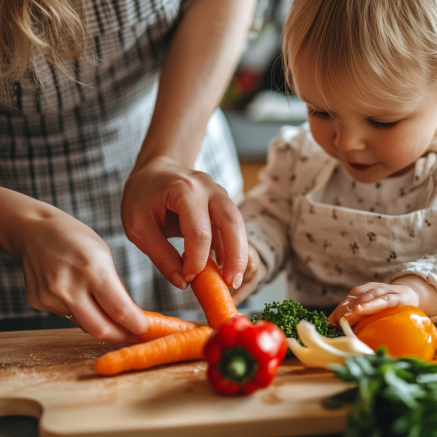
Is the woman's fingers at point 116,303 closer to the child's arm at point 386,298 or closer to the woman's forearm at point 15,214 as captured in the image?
the woman's forearm at point 15,214

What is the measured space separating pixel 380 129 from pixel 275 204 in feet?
1.57

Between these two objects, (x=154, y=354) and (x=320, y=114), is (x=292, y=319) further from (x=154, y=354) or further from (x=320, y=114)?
(x=320, y=114)

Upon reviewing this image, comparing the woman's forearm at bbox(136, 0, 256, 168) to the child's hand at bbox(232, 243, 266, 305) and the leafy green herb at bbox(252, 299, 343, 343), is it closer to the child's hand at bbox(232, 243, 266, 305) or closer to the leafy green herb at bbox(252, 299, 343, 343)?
the child's hand at bbox(232, 243, 266, 305)

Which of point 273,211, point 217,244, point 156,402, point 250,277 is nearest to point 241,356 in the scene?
point 156,402

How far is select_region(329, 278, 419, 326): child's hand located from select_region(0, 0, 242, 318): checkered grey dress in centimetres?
65

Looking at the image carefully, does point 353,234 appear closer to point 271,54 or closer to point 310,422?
point 310,422

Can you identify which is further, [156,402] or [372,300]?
[372,300]

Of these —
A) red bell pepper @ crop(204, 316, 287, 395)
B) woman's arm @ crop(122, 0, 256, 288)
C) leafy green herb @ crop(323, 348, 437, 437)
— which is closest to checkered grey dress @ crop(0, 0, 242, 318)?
woman's arm @ crop(122, 0, 256, 288)

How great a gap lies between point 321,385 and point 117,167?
2.93 ft

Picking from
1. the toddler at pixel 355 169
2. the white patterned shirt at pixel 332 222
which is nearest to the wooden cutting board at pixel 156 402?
the toddler at pixel 355 169

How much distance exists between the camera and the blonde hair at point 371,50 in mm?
928

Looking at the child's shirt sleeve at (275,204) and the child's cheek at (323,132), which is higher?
→ the child's cheek at (323,132)

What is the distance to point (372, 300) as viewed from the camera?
2.87 feet

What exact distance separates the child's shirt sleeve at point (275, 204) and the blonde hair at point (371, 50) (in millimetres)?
446
